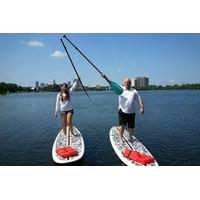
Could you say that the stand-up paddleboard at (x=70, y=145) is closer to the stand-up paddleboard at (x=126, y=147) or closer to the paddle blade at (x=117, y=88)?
the stand-up paddleboard at (x=126, y=147)

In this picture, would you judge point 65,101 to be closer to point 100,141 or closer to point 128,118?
point 128,118

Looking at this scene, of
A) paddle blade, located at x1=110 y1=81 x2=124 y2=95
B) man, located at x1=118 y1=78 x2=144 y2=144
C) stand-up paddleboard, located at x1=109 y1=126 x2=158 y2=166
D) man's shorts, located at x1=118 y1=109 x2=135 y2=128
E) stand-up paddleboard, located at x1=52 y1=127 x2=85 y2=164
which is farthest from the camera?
man's shorts, located at x1=118 y1=109 x2=135 y2=128

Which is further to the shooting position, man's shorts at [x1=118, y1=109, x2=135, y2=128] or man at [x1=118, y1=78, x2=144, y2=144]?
man's shorts at [x1=118, y1=109, x2=135, y2=128]

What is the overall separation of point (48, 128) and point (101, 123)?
10.1 ft

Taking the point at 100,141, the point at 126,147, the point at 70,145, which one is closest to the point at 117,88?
the point at 126,147

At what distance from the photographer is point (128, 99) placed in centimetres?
862

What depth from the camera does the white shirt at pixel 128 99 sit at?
855 centimetres

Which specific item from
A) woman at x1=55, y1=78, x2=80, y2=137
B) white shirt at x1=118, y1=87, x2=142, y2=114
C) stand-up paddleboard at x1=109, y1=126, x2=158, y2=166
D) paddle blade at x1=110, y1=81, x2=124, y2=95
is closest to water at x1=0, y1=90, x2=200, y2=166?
stand-up paddleboard at x1=109, y1=126, x2=158, y2=166

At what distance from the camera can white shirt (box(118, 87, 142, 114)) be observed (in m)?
8.55

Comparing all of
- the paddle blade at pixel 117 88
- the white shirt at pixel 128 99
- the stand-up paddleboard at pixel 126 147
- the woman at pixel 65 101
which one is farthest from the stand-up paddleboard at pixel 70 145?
the paddle blade at pixel 117 88

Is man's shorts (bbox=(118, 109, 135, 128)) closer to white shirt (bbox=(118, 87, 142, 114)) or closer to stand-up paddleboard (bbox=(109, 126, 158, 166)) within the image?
white shirt (bbox=(118, 87, 142, 114))

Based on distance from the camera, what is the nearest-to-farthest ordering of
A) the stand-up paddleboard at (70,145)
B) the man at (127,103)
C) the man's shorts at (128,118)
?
the stand-up paddleboard at (70,145) → the man at (127,103) → the man's shorts at (128,118)
